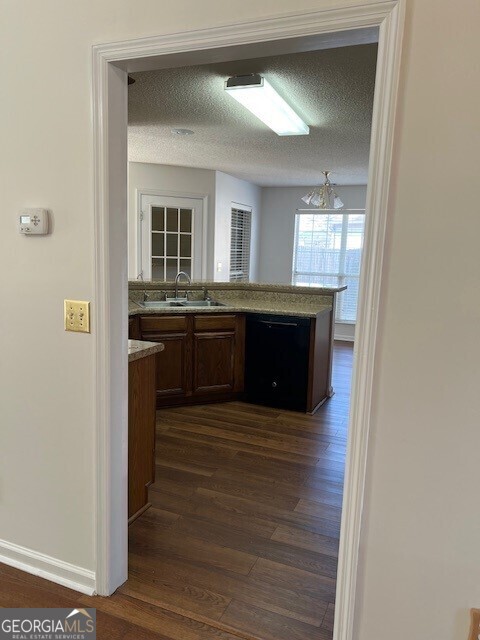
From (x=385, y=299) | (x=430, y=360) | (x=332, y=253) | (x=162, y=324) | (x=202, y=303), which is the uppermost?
(x=332, y=253)

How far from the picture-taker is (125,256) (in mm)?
1746

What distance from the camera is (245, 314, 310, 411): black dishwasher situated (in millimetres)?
3879

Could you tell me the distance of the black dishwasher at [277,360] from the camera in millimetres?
3879

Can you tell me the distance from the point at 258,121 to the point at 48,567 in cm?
329

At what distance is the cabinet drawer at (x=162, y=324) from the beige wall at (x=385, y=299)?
1.89m

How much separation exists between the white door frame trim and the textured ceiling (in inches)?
45.7

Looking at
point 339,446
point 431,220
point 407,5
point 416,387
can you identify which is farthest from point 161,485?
point 407,5

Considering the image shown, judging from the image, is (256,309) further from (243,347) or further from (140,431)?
(140,431)

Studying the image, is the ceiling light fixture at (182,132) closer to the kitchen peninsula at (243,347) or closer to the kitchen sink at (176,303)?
the kitchen peninsula at (243,347)

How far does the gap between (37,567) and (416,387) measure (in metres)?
1.78

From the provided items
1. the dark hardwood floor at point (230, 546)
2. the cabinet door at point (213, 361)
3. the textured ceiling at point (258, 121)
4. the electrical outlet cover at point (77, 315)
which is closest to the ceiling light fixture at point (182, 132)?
the textured ceiling at point (258, 121)

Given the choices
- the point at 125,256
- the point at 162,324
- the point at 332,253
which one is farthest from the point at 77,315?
the point at 332,253

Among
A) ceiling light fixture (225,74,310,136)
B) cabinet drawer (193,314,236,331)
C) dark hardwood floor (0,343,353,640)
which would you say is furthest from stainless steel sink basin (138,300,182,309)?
ceiling light fixture (225,74,310,136)

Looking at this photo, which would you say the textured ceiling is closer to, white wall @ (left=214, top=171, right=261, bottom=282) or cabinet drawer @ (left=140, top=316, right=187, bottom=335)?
white wall @ (left=214, top=171, right=261, bottom=282)
